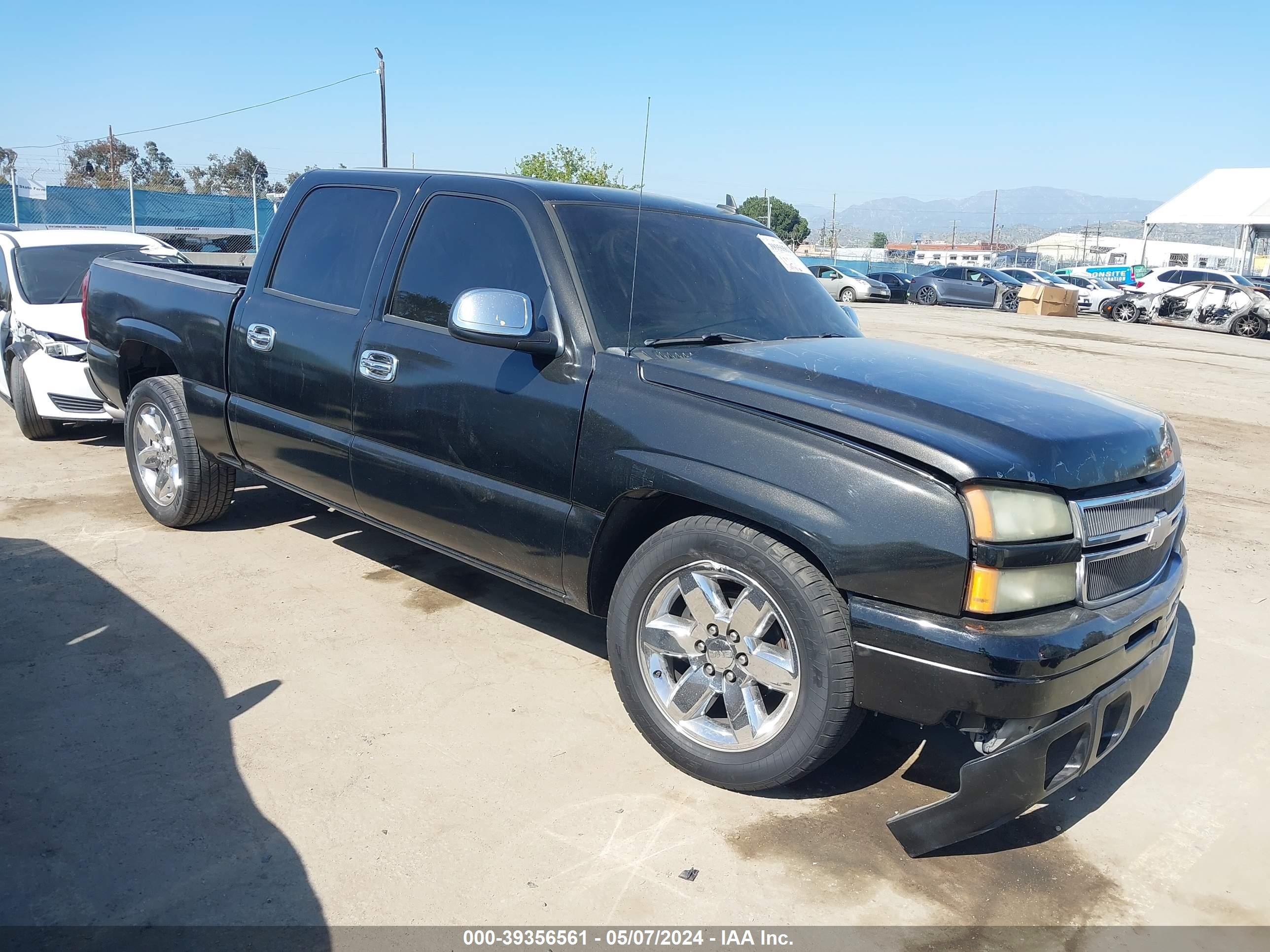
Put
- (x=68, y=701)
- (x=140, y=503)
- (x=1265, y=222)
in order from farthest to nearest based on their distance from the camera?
1. (x=1265, y=222)
2. (x=140, y=503)
3. (x=68, y=701)

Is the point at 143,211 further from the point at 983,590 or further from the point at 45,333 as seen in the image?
the point at 983,590

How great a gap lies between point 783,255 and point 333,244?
205cm

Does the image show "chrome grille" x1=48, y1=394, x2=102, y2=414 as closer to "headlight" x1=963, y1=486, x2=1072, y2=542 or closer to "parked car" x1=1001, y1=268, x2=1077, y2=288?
"headlight" x1=963, y1=486, x2=1072, y2=542

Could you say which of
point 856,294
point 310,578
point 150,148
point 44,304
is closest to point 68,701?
point 310,578

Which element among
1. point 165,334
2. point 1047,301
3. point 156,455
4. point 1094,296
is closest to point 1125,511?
point 165,334

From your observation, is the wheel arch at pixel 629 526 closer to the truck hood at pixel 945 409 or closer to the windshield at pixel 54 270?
the truck hood at pixel 945 409

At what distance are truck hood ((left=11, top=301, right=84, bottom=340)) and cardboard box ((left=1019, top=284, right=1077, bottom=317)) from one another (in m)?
27.1

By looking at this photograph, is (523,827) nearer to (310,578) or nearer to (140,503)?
(310,578)

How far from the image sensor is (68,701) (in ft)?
12.0

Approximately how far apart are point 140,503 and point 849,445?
5020 mm

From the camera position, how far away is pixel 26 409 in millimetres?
7676

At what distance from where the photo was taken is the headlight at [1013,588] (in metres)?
2.67

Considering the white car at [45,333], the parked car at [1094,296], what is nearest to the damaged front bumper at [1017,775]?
the white car at [45,333]

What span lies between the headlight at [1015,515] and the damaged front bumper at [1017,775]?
0.53 m
